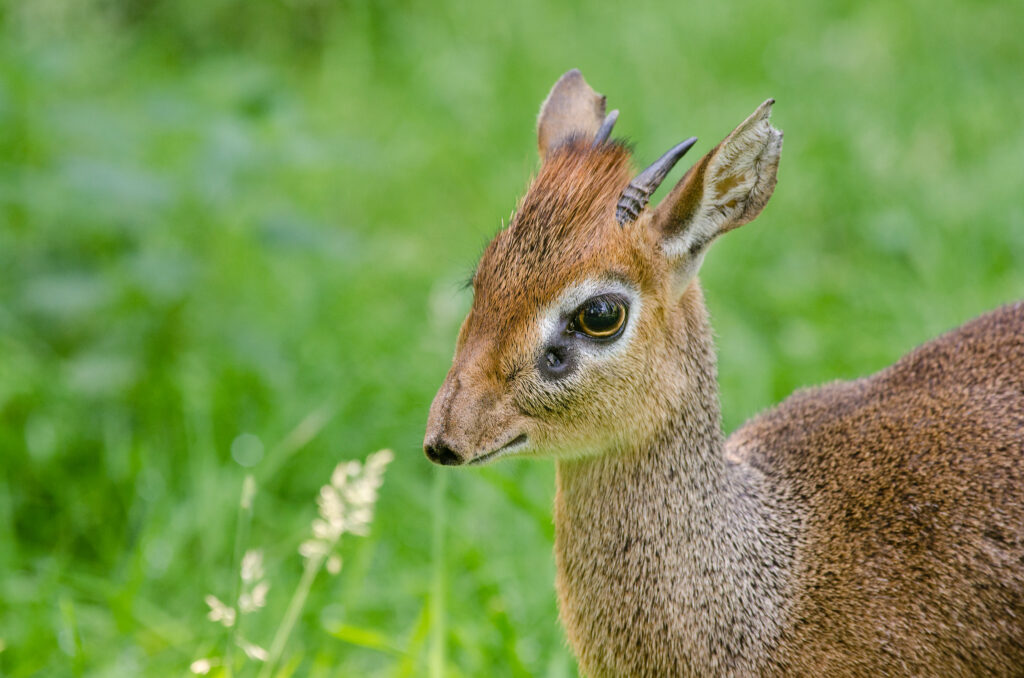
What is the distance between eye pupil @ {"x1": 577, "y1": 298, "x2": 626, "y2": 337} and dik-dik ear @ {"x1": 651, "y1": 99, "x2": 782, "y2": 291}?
17 centimetres

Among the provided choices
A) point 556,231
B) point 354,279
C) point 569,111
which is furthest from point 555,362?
point 354,279

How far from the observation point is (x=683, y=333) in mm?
2557

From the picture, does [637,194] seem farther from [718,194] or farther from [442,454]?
[442,454]

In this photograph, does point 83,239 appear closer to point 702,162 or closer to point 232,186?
point 232,186

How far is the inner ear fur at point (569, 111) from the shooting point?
2916 mm

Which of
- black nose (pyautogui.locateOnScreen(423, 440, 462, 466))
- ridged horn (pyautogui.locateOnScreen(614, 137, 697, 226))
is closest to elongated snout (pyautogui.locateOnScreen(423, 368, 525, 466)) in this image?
black nose (pyautogui.locateOnScreen(423, 440, 462, 466))

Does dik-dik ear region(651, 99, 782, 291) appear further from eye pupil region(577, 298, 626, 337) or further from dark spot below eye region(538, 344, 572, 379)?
dark spot below eye region(538, 344, 572, 379)

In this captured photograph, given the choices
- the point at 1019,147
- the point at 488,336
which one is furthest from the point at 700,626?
the point at 1019,147

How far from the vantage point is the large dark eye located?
2412mm

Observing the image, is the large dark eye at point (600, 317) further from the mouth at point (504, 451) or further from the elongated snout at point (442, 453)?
the elongated snout at point (442, 453)

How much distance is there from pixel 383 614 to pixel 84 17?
4.08 metres

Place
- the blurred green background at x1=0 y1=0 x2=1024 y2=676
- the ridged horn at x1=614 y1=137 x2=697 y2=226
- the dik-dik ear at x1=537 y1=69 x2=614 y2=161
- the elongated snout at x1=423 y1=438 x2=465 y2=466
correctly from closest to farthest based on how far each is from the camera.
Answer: the elongated snout at x1=423 y1=438 x2=465 y2=466
the ridged horn at x1=614 y1=137 x2=697 y2=226
the dik-dik ear at x1=537 y1=69 x2=614 y2=161
the blurred green background at x1=0 y1=0 x2=1024 y2=676

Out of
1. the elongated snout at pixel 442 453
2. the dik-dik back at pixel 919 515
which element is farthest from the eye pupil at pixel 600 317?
the dik-dik back at pixel 919 515

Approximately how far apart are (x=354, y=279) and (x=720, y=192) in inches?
118
